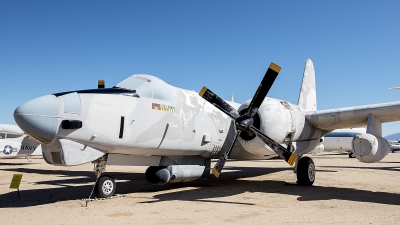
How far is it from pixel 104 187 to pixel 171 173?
2.24 metres

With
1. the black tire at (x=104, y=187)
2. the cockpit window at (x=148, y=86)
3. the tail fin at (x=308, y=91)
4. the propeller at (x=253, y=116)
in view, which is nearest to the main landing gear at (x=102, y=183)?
the black tire at (x=104, y=187)

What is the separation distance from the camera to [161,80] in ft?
36.6

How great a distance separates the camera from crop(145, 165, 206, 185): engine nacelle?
10.6 meters

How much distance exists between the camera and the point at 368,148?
9.79m

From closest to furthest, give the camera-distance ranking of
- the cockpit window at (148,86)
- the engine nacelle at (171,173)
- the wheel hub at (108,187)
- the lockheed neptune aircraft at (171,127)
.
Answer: the lockheed neptune aircraft at (171,127)
the wheel hub at (108,187)
the cockpit window at (148,86)
the engine nacelle at (171,173)

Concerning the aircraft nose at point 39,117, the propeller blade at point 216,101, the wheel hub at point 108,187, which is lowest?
the wheel hub at point 108,187

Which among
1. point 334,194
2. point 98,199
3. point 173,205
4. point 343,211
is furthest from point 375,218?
point 98,199

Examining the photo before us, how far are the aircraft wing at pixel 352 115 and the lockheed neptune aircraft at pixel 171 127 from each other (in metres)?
0.03

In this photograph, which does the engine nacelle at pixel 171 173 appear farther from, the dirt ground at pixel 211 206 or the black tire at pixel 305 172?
the black tire at pixel 305 172

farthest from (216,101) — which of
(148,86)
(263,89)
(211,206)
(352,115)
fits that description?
(352,115)

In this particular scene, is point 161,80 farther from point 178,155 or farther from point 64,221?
point 64,221

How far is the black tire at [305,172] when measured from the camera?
506 inches

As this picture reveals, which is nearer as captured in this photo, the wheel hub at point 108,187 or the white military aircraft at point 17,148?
the wheel hub at point 108,187

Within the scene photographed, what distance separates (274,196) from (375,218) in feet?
12.1
